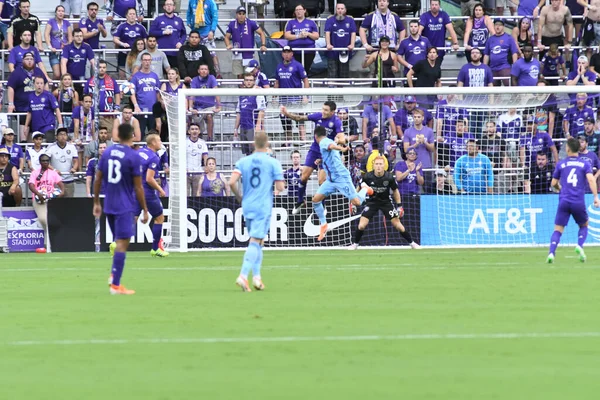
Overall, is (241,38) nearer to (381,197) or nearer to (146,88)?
(146,88)

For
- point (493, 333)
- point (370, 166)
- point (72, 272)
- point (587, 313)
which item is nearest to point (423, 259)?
point (370, 166)

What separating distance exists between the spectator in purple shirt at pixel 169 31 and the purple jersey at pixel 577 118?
9.55m

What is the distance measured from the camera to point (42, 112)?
84.3ft

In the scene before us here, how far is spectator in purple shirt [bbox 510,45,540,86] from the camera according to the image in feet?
87.0

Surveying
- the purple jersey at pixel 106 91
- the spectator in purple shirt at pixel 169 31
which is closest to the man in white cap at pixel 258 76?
the spectator in purple shirt at pixel 169 31

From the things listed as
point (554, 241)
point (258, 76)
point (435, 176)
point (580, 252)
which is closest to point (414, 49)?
point (258, 76)

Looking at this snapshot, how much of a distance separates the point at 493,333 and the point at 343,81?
18788mm

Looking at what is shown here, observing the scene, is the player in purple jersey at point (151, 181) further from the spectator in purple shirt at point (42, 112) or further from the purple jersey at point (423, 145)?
the purple jersey at point (423, 145)

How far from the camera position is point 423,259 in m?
19.4

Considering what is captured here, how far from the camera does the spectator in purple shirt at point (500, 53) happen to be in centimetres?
2706

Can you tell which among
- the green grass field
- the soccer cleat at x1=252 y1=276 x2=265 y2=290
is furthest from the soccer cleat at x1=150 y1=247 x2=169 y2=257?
the soccer cleat at x1=252 y1=276 x2=265 y2=290

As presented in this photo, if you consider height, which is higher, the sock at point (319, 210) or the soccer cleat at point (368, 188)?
the soccer cleat at point (368, 188)

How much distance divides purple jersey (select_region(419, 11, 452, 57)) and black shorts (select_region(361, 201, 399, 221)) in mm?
6782

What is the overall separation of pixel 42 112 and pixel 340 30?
7603 millimetres
